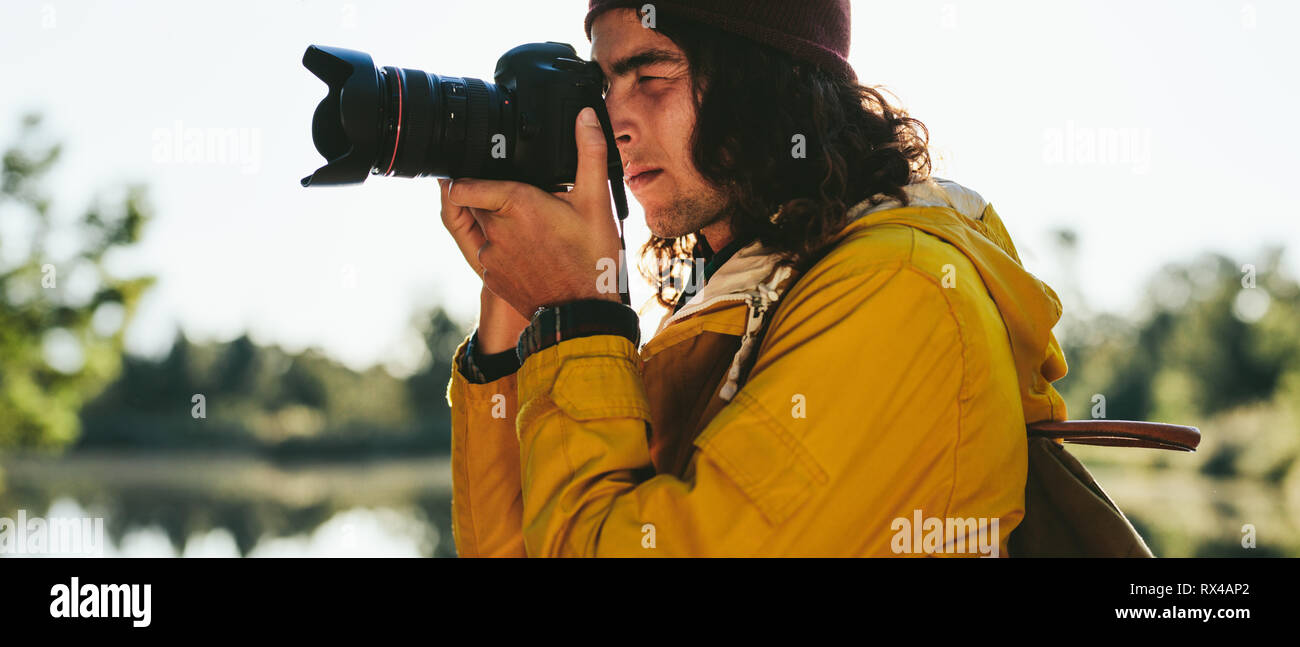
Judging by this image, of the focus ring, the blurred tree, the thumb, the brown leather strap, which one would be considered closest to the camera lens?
the focus ring

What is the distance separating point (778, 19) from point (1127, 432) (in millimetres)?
766

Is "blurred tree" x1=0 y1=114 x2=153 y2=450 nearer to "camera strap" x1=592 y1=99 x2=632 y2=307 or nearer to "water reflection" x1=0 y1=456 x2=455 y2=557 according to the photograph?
"water reflection" x1=0 y1=456 x2=455 y2=557

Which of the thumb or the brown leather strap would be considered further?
the thumb

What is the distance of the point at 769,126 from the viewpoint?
1.54 meters

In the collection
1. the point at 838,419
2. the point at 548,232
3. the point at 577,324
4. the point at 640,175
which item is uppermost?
the point at 640,175

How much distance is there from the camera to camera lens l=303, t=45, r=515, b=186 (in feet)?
4.35

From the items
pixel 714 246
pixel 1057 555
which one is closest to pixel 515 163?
pixel 714 246

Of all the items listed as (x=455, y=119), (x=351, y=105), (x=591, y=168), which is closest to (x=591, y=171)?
(x=591, y=168)

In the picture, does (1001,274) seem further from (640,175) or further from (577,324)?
(640,175)

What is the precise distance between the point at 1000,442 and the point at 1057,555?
17 cm

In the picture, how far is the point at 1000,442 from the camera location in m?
1.09

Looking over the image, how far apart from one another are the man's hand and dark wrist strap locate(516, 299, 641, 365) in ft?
0.09

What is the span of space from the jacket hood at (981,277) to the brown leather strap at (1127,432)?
3 centimetres
